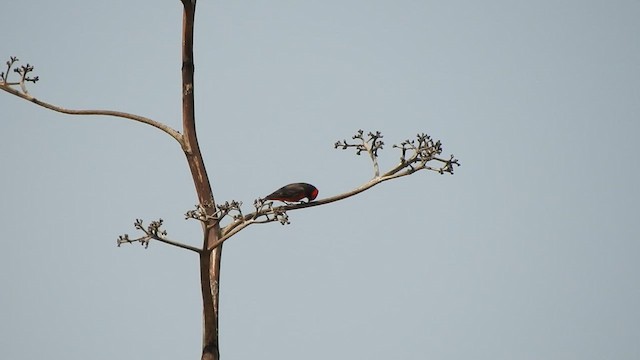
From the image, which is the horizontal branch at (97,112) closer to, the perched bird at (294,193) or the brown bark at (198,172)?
the brown bark at (198,172)

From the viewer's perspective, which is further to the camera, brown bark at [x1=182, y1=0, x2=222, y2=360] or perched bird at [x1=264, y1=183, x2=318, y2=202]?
perched bird at [x1=264, y1=183, x2=318, y2=202]

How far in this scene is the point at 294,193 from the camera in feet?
27.6

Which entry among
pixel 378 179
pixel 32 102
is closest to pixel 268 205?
pixel 378 179

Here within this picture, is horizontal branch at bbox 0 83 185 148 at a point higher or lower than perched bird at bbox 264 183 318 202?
higher

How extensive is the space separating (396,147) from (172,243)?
95.2 inches

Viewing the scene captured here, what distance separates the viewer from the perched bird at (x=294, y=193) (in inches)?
Result: 330

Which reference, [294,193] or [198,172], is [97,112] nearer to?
[198,172]

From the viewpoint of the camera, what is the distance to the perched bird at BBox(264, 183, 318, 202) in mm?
8391

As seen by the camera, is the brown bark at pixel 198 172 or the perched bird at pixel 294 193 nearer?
the brown bark at pixel 198 172

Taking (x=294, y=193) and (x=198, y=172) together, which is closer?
(x=198, y=172)

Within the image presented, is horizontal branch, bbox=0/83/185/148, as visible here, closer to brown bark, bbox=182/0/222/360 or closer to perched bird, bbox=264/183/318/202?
brown bark, bbox=182/0/222/360

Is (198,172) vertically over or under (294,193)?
over

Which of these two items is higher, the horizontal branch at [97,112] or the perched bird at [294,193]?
the horizontal branch at [97,112]

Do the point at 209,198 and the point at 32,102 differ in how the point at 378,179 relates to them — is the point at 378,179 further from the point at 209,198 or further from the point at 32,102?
the point at 32,102
